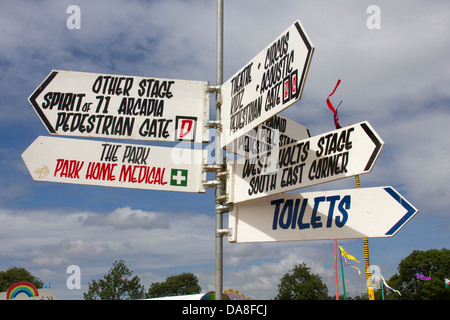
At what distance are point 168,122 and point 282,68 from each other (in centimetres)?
151

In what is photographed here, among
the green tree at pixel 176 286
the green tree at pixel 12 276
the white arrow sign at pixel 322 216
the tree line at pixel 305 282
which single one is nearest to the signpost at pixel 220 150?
the white arrow sign at pixel 322 216

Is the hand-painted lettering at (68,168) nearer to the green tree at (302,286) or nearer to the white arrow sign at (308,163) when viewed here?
the white arrow sign at (308,163)

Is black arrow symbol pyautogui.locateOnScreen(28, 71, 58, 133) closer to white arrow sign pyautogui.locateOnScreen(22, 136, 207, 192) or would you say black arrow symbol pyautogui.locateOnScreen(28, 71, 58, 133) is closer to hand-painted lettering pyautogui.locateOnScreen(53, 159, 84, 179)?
white arrow sign pyautogui.locateOnScreen(22, 136, 207, 192)

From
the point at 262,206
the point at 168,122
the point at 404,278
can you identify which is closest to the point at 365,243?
the point at 262,206

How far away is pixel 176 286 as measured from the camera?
240 ft

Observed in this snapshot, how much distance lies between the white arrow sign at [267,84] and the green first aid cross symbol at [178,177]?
1.76 feet

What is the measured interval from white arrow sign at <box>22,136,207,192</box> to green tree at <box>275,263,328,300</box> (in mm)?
63823

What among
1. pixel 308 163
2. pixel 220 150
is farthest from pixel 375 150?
pixel 220 150

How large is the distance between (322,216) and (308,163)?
54 centimetres

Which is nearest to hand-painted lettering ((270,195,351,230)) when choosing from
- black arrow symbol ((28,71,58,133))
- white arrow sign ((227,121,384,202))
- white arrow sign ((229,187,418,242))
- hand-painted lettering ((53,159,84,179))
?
white arrow sign ((229,187,418,242))

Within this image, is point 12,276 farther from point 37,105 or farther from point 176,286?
point 37,105
